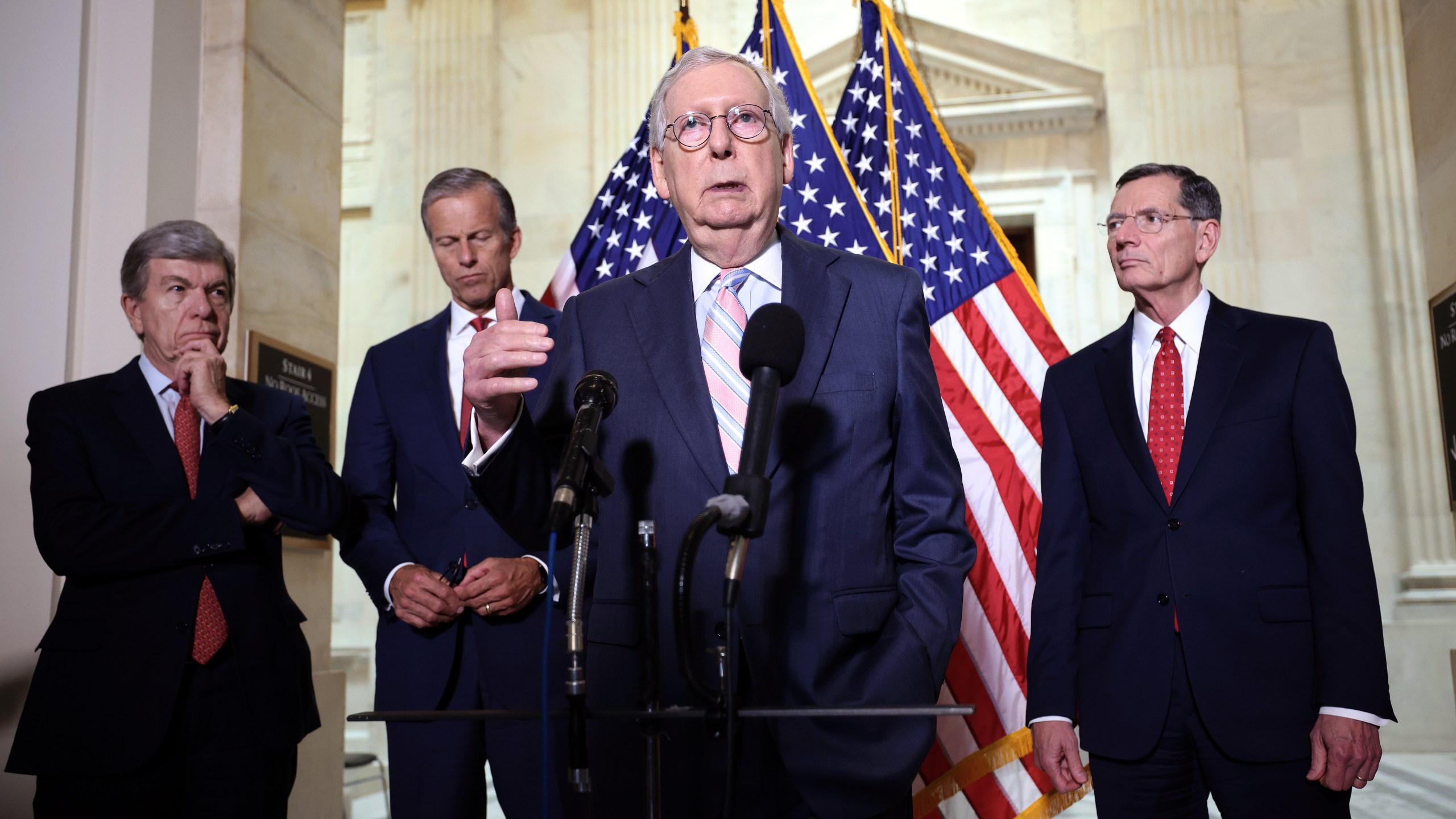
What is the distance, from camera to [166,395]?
9.63 feet

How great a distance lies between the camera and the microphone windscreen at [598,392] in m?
1.46

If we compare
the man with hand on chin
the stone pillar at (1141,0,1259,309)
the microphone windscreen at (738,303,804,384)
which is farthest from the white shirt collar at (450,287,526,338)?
the stone pillar at (1141,0,1259,309)

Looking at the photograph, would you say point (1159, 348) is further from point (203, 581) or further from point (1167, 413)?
point (203, 581)

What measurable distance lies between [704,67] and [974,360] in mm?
2656

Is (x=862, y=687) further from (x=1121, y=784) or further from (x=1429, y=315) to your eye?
(x=1429, y=315)

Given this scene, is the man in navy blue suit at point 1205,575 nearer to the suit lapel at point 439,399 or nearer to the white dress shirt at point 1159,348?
the white dress shirt at point 1159,348

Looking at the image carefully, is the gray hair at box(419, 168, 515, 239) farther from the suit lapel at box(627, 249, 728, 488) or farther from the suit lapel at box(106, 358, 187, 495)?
the suit lapel at box(627, 249, 728, 488)

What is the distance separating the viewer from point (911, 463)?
6.47 ft

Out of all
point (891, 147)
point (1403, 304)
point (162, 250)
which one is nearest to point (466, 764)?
point (162, 250)

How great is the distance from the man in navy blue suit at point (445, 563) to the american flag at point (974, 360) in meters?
1.32

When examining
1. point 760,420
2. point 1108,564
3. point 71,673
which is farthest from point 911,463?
point 71,673

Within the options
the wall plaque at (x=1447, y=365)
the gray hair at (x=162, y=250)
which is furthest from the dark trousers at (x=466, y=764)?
the wall plaque at (x=1447, y=365)

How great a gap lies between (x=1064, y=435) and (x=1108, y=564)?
1.18 feet

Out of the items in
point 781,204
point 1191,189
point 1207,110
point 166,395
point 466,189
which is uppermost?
point 1207,110
